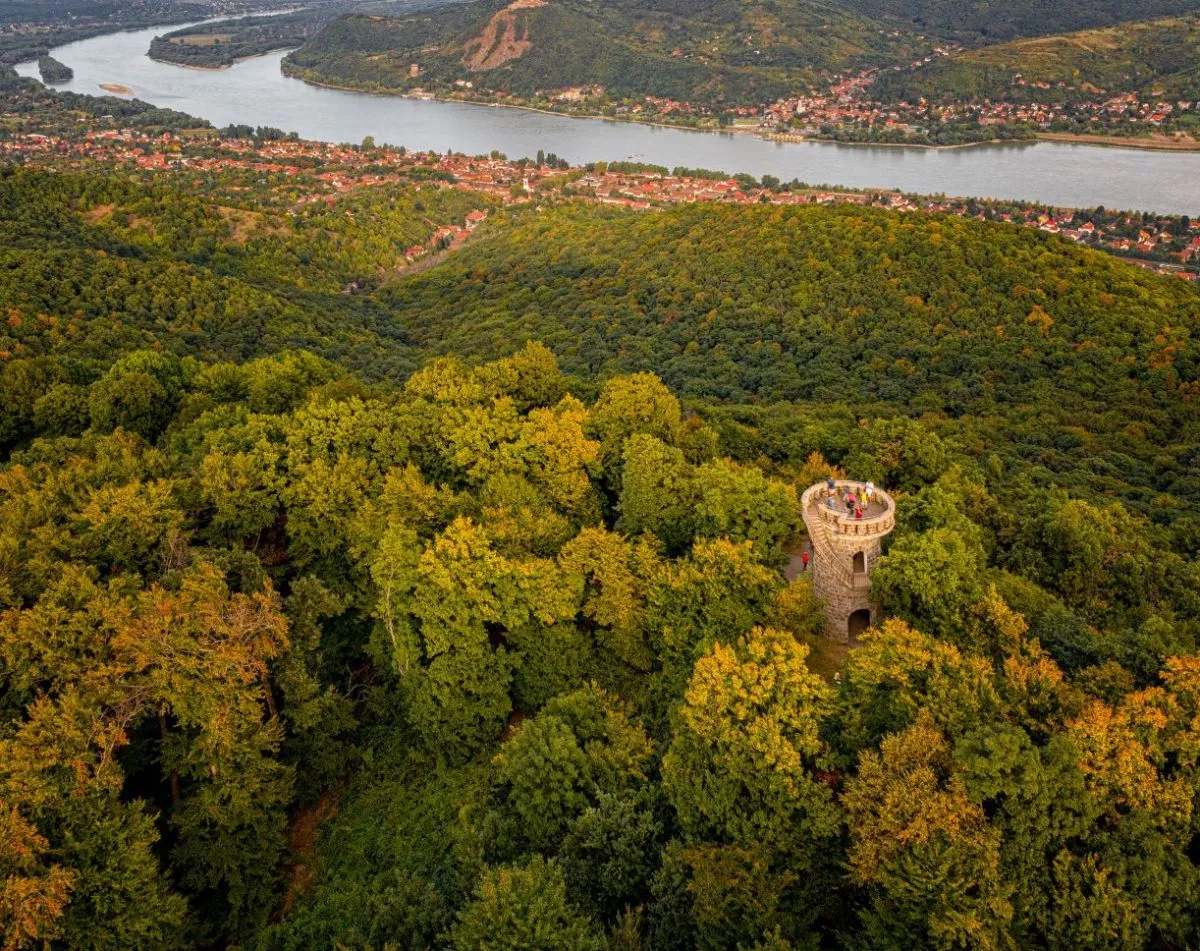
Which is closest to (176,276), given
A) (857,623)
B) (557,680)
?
(557,680)

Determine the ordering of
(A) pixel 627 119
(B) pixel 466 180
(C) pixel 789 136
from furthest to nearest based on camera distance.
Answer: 1. (A) pixel 627 119
2. (C) pixel 789 136
3. (B) pixel 466 180

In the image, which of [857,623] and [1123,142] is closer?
[857,623]

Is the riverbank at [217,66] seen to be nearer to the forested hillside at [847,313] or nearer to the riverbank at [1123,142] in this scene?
the forested hillside at [847,313]

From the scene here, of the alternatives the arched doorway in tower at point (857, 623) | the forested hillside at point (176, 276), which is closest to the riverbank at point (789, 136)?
the forested hillside at point (176, 276)

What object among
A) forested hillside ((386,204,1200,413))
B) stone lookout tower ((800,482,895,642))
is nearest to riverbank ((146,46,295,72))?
forested hillside ((386,204,1200,413))

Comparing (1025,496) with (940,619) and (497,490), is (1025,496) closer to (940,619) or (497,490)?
(940,619)

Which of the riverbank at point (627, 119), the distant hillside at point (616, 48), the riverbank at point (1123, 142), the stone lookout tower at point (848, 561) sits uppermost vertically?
the distant hillside at point (616, 48)

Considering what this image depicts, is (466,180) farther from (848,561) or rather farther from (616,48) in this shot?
(848,561)
